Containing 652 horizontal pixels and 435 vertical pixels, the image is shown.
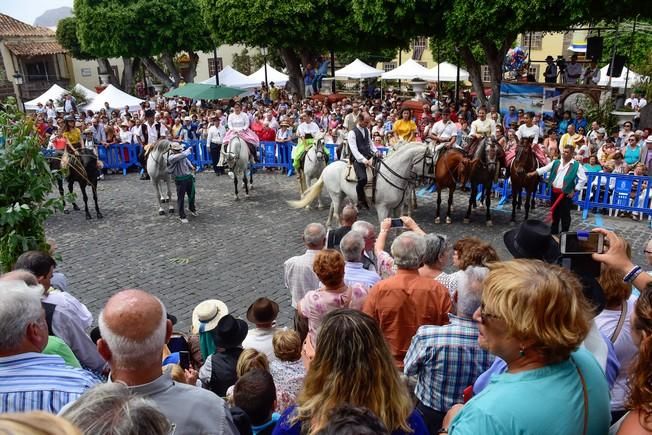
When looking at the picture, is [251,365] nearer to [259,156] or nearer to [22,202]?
[22,202]

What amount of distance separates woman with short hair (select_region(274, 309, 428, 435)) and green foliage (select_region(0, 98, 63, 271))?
4.47 m

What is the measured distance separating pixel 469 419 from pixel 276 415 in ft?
5.07

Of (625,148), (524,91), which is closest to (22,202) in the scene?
(625,148)

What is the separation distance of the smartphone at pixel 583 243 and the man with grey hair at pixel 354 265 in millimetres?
2014

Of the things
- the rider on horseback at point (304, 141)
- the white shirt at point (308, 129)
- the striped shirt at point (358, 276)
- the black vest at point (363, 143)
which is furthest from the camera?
the white shirt at point (308, 129)

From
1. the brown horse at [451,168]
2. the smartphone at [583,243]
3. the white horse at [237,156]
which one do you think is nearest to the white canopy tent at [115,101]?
the white horse at [237,156]

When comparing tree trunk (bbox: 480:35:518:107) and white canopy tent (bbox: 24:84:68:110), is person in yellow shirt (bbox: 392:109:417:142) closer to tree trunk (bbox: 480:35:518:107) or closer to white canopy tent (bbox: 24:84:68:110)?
tree trunk (bbox: 480:35:518:107)

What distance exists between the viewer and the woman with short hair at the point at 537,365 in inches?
77.9

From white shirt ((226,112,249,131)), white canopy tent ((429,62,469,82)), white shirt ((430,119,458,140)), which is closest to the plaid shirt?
white shirt ((430,119,458,140))

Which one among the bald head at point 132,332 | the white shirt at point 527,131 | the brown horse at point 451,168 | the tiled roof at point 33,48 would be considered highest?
the tiled roof at point 33,48

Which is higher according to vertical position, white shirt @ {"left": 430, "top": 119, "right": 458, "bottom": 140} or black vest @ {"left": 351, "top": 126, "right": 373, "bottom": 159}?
black vest @ {"left": 351, "top": 126, "right": 373, "bottom": 159}

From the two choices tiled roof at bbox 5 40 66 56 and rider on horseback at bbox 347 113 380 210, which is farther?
tiled roof at bbox 5 40 66 56

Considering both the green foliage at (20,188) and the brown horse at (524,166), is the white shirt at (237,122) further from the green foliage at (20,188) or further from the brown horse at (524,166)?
the green foliage at (20,188)

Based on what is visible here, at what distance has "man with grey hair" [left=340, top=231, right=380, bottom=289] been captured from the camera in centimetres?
499
